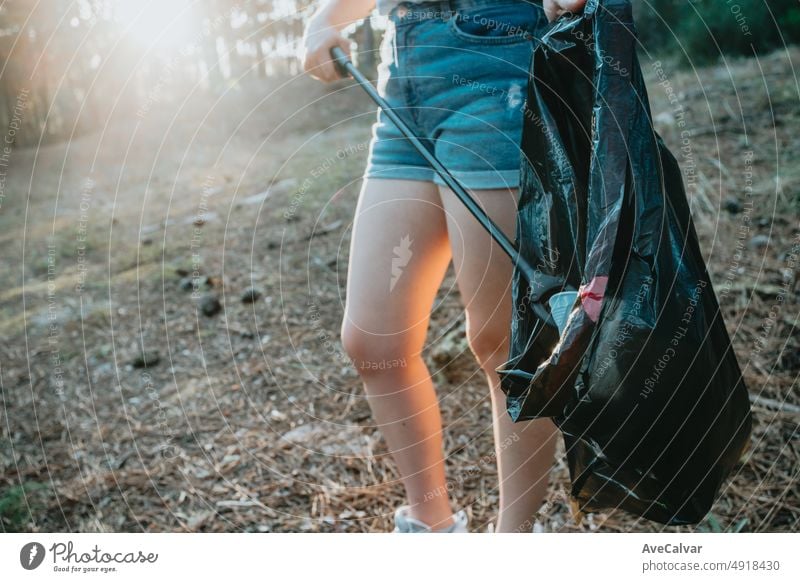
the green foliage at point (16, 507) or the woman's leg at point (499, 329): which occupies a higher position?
the woman's leg at point (499, 329)

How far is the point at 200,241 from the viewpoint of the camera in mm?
3039

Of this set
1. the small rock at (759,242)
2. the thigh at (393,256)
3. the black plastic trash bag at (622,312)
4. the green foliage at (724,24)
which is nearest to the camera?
the black plastic trash bag at (622,312)

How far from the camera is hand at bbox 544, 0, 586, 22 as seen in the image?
80cm

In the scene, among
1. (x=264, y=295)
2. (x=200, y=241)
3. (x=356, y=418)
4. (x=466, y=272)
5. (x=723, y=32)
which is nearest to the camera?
(x=466, y=272)

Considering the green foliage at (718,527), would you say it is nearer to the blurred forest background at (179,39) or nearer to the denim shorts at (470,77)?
the denim shorts at (470,77)

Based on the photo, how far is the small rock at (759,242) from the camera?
2030mm

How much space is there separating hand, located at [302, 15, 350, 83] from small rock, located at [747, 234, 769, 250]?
1540 millimetres

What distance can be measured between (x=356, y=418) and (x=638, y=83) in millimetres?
1182

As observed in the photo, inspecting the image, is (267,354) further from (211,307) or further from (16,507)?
(16,507)

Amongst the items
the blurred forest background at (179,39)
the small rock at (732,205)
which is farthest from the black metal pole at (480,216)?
the small rock at (732,205)

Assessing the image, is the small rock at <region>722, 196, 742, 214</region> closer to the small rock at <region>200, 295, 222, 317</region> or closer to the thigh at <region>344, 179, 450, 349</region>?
the thigh at <region>344, 179, 450, 349</region>

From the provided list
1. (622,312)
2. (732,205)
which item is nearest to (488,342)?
(622,312)
